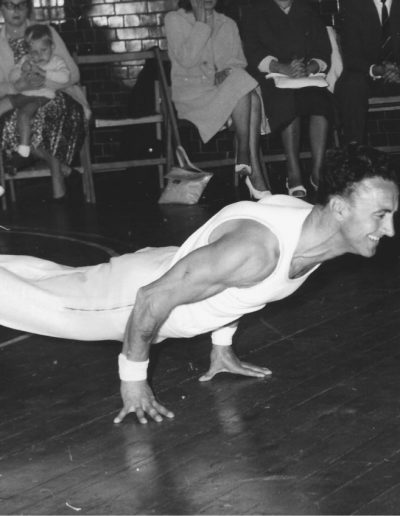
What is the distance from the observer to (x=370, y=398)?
10.0 ft

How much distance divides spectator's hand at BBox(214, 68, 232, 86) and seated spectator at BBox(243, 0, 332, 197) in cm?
16

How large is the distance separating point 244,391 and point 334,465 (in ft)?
2.14

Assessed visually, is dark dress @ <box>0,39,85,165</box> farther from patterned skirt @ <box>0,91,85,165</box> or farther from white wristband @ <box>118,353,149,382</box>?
white wristband @ <box>118,353,149,382</box>

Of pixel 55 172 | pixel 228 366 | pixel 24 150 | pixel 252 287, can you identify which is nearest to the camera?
pixel 252 287

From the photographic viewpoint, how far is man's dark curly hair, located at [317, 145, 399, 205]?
2.79 meters

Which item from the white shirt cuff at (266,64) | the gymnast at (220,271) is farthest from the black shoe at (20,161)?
the gymnast at (220,271)

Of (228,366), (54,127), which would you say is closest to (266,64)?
(54,127)

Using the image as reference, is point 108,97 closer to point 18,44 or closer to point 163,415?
point 18,44

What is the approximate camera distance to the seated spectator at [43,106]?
679cm

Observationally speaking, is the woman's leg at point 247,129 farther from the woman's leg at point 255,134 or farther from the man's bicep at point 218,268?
the man's bicep at point 218,268

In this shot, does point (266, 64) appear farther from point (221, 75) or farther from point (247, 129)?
point (247, 129)

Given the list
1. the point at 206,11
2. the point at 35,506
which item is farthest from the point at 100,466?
the point at 206,11

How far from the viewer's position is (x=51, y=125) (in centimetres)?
683

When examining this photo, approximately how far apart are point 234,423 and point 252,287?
374 mm
